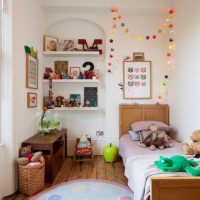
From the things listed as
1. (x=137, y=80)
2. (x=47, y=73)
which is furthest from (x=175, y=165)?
(x=47, y=73)

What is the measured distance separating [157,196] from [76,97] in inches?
107

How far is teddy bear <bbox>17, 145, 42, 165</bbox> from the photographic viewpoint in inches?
93.5

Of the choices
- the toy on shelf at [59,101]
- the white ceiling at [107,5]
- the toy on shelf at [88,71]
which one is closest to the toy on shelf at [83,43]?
the toy on shelf at [88,71]

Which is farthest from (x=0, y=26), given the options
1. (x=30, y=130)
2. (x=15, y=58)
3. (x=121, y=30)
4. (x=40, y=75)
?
(x=121, y=30)

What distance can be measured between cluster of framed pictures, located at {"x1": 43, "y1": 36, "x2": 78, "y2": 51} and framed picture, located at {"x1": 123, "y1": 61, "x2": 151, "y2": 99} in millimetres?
1122

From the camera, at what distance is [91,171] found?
10.1 feet

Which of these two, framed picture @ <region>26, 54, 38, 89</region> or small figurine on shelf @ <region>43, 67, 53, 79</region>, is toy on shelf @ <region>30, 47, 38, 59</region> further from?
small figurine on shelf @ <region>43, 67, 53, 79</region>

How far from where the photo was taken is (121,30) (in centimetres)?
376

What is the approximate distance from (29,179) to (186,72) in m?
2.74

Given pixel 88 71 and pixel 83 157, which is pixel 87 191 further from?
pixel 88 71

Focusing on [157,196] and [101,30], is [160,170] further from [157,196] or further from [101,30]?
[101,30]

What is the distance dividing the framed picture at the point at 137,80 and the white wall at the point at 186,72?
495mm

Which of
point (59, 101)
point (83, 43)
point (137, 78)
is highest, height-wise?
point (83, 43)

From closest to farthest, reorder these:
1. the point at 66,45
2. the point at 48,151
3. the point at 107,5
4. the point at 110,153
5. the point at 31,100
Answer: the point at 48,151
the point at 31,100
the point at 110,153
the point at 107,5
the point at 66,45
